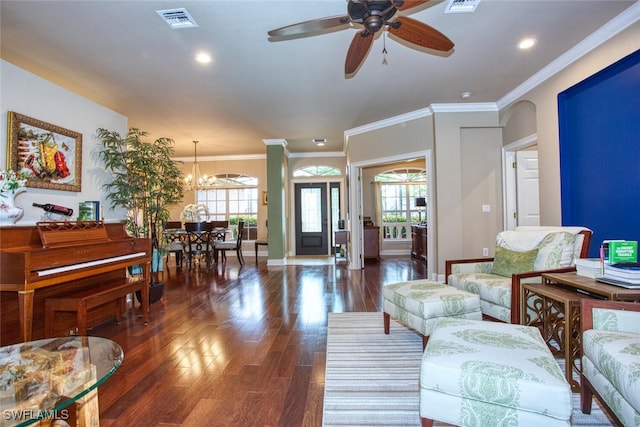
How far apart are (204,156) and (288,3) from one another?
21.3 ft

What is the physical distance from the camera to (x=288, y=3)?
232 centimetres

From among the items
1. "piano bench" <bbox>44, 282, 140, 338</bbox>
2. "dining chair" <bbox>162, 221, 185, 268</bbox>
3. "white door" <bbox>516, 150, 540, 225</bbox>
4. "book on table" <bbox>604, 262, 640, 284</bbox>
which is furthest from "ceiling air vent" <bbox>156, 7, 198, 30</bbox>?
"white door" <bbox>516, 150, 540, 225</bbox>

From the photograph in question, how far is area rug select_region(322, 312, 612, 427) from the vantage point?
1.56 meters

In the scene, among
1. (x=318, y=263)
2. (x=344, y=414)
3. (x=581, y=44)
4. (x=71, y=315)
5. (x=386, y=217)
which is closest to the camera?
(x=344, y=414)

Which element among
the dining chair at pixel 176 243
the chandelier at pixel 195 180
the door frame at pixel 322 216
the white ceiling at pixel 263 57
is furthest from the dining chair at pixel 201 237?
the door frame at pixel 322 216

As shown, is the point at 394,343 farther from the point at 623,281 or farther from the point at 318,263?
the point at 318,263

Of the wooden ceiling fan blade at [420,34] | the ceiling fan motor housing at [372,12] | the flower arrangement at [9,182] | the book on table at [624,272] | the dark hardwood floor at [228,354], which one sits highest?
the wooden ceiling fan blade at [420,34]

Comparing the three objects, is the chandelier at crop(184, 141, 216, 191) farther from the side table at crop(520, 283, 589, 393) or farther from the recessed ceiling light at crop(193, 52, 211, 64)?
the side table at crop(520, 283, 589, 393)

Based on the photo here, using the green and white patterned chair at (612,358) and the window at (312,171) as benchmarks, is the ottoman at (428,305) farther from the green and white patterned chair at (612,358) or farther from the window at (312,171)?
the window at (312,171)

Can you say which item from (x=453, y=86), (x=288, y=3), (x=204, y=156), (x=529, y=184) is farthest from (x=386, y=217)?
(x=288, y=3)

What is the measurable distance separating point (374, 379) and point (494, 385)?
884 mm

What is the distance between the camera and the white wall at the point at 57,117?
2.99 metres

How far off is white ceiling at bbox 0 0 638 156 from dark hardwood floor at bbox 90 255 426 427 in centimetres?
272

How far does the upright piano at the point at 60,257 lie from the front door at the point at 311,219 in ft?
16.1
